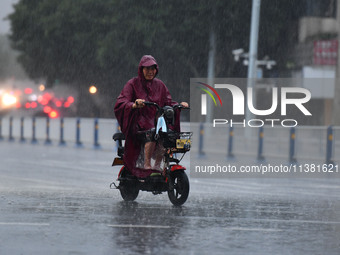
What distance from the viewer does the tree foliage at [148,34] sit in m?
45.3

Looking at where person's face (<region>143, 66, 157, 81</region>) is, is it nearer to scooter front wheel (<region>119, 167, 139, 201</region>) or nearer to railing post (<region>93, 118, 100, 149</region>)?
scooter front wheel (<region>119, 167, 139, 201</region>)

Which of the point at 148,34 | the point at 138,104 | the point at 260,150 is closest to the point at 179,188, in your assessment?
the point at 138,104

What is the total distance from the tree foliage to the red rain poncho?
108ft

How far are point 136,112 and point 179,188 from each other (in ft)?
3.50

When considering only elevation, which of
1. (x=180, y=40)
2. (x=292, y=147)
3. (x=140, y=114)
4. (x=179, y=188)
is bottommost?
(x=292, y=147)

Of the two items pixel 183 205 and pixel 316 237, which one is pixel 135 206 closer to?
pixel 183 205

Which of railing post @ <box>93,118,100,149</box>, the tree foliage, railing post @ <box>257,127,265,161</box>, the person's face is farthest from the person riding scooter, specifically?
the tree foliage

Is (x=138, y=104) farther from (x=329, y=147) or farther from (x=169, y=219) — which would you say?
(x=329, y=147)

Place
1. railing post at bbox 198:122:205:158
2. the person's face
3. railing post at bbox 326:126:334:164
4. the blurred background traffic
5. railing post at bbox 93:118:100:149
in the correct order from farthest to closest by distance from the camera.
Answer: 1. the blurred background traffic
2. railing post at bbox 93:118:100:149
3. railing post at bbox 198:122:205:158
4. railing post at bbox 326:126:334:164
5. the person's face

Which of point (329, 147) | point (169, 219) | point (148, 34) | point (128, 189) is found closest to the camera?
point (169, 219)

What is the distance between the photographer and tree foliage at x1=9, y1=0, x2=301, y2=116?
45.3 metres

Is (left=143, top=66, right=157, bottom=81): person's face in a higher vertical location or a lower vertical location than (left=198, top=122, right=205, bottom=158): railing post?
higher

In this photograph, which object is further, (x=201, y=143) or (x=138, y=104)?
(x=201, y=143)

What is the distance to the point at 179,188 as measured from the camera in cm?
1160
